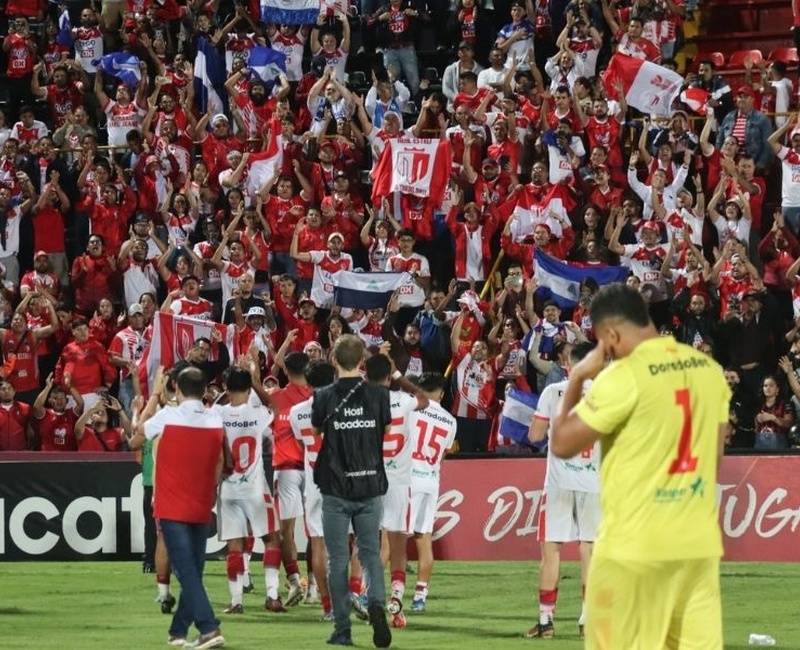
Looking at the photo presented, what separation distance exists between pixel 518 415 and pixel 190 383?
9.17m

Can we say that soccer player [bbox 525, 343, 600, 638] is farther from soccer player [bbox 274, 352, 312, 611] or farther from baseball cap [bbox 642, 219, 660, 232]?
baseball cap [bbox 642, 219, 660, 232]

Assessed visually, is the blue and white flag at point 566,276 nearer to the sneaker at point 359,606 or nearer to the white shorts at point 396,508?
the sneaker at point 359,606

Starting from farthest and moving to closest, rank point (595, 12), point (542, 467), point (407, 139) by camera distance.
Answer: point (595, 12)
point (407, 139)
point (542, 467)

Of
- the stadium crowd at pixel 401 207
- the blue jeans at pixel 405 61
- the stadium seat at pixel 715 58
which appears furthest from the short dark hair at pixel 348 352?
the stadium seat at pixel 715 58

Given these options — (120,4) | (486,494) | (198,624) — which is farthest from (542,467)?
(120,4)

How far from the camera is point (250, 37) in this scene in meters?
26.2

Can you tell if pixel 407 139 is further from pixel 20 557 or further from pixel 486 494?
pixel 20 557

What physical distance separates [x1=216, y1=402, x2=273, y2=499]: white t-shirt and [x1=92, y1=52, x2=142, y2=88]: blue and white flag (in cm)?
1306

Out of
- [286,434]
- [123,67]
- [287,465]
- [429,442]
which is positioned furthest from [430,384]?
[123,67]

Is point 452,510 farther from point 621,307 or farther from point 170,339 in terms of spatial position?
point 621,307

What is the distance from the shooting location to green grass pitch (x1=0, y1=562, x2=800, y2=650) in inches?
499

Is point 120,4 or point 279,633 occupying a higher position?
point 120,4

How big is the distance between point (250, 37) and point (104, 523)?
986 centimetres

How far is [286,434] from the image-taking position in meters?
14.2
